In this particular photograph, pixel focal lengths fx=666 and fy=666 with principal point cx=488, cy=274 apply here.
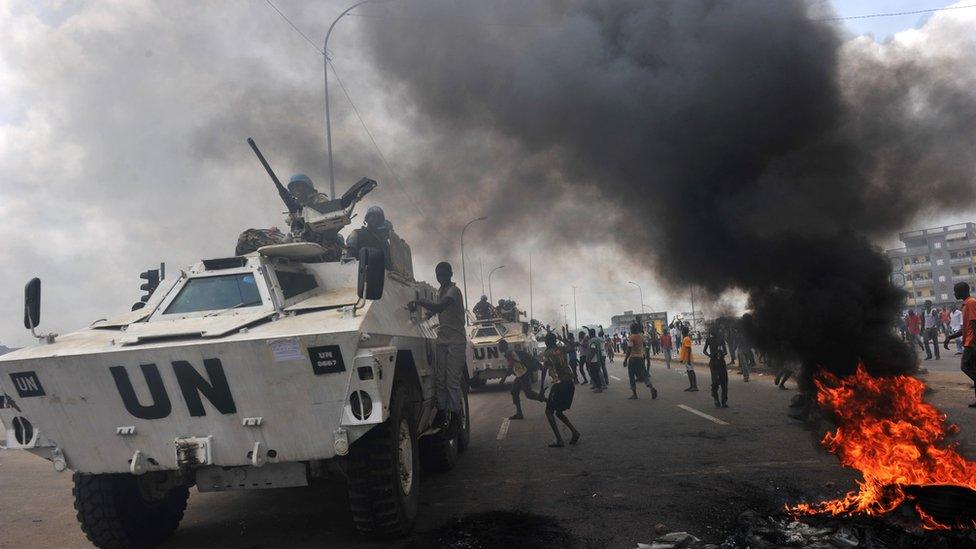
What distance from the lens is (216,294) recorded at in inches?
203

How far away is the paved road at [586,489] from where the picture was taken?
4898 mm

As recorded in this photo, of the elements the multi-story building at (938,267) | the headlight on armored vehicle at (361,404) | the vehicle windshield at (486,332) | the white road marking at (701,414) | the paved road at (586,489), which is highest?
the multi-story building at (938,267)

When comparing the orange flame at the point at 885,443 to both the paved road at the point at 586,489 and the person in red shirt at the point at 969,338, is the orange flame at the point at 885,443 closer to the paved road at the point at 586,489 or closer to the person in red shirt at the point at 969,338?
the paved road at the point at 586,489

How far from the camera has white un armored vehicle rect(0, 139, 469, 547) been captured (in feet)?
13.6

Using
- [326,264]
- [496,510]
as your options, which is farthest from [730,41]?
[496,510]

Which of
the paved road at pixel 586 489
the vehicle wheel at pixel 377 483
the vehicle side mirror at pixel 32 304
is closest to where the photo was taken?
the vehicle wheel at pixel 377 483

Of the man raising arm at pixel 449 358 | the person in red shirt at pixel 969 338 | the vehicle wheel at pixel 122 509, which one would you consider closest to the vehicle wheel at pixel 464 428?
the man raising arm at pixel 449 358

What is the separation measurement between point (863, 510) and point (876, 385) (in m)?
2.05

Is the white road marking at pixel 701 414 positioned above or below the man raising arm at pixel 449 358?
below

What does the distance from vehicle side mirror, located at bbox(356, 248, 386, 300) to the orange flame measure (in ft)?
10.2

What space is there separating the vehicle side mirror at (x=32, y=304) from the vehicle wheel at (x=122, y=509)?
1.12 metres

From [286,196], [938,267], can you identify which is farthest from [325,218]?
[938,267]

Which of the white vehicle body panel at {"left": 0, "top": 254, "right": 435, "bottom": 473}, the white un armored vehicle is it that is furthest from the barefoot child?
the white vehicle body panel at {"left": 0, "top": 254, "right": 435, "bottom": 473}

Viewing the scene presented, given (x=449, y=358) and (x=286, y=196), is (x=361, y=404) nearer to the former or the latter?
(x=449, y=358)
